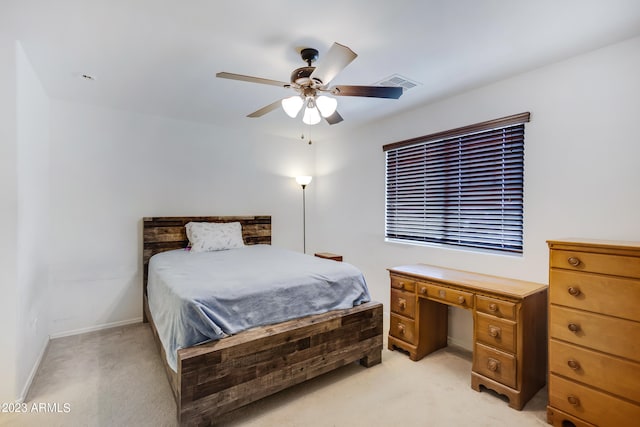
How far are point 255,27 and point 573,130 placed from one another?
2.33 m

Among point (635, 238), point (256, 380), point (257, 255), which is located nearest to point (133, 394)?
point (256, 380)

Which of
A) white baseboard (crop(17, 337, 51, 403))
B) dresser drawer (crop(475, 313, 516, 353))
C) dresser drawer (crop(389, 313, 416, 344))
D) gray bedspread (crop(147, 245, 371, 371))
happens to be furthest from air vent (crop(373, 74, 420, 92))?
white baseboard (crop(17, 337, 51, 403))

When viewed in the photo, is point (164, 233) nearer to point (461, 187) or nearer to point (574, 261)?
point (461, 187)

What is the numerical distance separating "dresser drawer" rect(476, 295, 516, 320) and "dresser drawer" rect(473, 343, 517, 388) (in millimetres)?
258

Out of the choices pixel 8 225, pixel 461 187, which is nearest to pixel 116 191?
pixel 8 225

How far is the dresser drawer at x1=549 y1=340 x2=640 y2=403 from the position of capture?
1.61m

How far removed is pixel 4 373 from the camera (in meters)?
1.97

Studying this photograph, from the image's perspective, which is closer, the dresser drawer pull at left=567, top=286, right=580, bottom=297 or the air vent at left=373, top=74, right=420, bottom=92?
the dresser drawer pull at left=567, top=286, right=580, bottom=297

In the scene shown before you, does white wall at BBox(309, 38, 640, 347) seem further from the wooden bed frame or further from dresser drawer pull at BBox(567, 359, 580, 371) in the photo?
the wooden bed frame

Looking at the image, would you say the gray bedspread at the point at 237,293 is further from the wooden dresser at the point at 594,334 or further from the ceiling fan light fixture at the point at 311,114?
the wooden dresser at the point at 594,334

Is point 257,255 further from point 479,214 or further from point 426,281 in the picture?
point 479,214

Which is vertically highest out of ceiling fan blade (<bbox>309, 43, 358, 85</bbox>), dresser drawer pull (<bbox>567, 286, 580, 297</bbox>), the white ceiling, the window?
the white ceiling

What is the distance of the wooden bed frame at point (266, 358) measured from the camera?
5.66 feet

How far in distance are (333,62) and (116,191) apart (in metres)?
3.00
